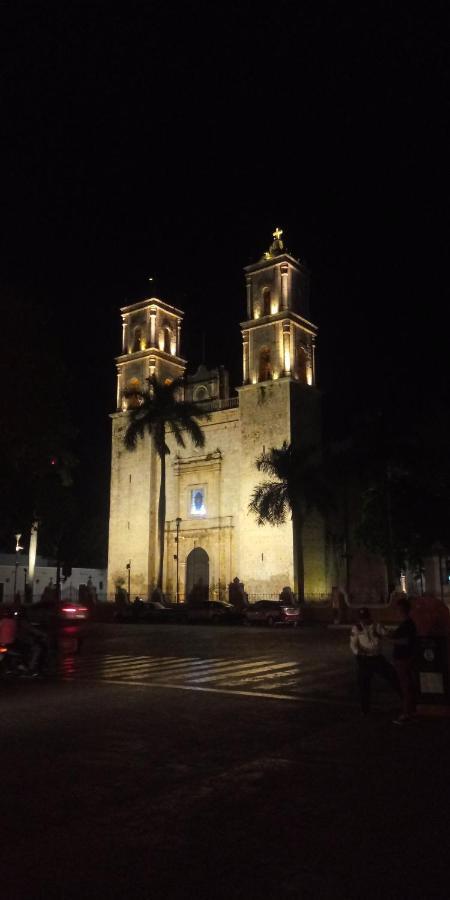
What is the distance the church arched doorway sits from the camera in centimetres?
4516

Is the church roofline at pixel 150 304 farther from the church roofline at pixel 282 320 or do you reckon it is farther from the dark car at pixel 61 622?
the dark car at pixel 61 622

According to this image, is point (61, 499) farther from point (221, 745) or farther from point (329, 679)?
point (221, 745)

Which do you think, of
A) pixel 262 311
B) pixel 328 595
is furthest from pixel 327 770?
pixel 262 311

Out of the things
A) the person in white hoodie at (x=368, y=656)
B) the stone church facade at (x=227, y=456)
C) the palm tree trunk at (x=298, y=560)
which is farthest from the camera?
the stone church facade at (x=227, y=456)

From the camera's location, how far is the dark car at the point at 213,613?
33344mm

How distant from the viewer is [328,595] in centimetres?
4244

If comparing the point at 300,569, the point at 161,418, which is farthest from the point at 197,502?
the point at 300,569

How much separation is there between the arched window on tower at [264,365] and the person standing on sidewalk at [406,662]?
118ft

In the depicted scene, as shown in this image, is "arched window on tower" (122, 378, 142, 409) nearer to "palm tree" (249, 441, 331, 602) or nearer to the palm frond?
"palm tree" (249, 441, 331, 602)

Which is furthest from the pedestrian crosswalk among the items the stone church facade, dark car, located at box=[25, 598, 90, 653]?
the stone church facade

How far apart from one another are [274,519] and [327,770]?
32.6 meters

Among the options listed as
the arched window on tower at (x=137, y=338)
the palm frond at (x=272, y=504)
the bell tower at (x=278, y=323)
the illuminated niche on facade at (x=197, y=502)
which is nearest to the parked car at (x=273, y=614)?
the palm frond at (x=272, y=504)

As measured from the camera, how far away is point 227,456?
46031 millimetres

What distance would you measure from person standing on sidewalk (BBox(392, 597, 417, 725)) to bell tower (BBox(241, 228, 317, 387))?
112ft
